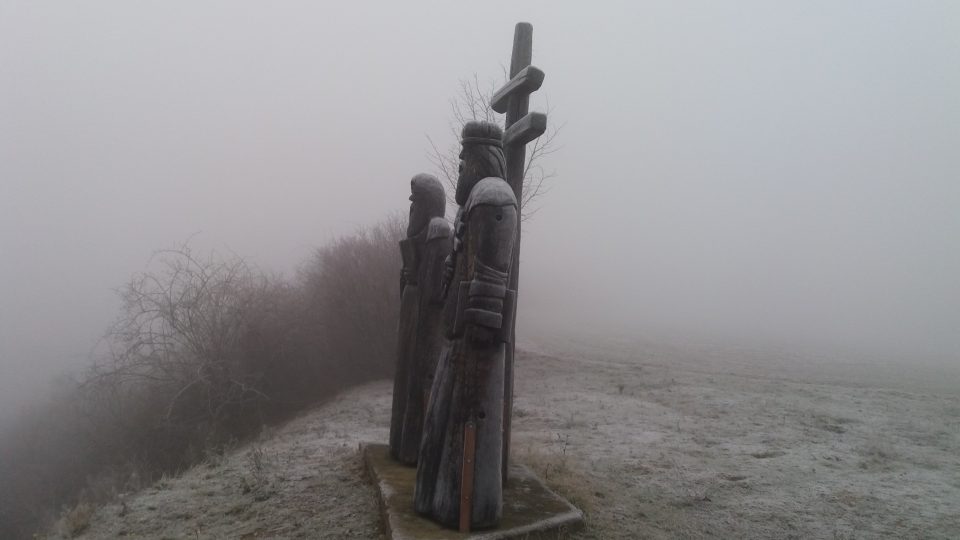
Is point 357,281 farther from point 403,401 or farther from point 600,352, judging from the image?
point 403,401

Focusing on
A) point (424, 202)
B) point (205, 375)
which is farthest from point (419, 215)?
point (205, 375)

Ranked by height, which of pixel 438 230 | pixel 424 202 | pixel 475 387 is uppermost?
pixel 424 202

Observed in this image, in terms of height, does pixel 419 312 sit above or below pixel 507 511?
above

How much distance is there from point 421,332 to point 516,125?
187 centimetres

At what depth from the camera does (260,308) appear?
12.8 m

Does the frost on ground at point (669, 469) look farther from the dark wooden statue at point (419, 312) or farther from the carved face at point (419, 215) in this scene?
the carved face at point (419, 215)

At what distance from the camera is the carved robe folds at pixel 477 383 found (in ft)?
11.6

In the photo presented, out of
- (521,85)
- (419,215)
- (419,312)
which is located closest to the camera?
(521,85)

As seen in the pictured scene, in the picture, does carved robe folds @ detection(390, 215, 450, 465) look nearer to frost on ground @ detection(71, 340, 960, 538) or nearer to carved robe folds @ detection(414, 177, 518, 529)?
Answer: frost on ground @ detection(71, 340, 960, 538)

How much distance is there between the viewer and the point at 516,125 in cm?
458

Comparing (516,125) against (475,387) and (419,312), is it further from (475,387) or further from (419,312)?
(475,387)

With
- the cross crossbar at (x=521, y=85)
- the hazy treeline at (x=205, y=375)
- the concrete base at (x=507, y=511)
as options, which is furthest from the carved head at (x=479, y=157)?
the hazy treeline at (x=205, y=375)

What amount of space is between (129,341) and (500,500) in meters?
10.6

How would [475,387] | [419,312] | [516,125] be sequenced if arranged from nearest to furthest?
[475,387] → [516,125] → [419,312]
